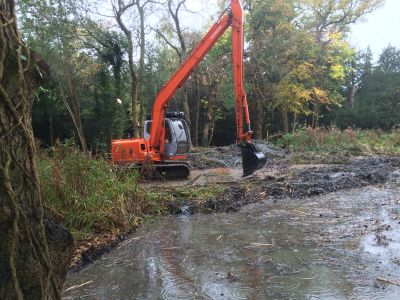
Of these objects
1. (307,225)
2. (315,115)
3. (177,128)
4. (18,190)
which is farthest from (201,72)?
(18,190)

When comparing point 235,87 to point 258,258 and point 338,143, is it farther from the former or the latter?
point 338,143

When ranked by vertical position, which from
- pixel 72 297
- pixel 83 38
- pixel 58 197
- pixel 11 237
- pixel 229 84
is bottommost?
pixel 72 297

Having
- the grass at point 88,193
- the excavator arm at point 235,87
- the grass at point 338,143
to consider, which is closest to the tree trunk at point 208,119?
the grass at point 338,143

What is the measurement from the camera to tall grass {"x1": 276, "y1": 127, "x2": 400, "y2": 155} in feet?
62.2

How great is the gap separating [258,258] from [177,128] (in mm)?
7631

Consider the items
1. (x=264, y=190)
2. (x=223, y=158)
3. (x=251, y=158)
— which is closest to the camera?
(x=264, y=190)

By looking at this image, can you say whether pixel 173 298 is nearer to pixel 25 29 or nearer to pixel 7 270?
pixel 7 270

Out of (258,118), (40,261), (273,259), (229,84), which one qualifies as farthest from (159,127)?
(258,118)

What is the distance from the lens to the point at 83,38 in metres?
22.6

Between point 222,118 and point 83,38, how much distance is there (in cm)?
1467

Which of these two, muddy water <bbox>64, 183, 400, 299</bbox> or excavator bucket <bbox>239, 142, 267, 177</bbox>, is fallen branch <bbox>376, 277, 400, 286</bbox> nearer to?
muddy water <bbox>64, 183, 400, 299</bbox>

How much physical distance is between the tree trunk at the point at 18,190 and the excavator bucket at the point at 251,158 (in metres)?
7.91

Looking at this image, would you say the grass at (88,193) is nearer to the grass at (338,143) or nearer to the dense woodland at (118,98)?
the dense woodland at (118,98)

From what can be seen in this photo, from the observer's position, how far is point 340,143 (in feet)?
67.7
